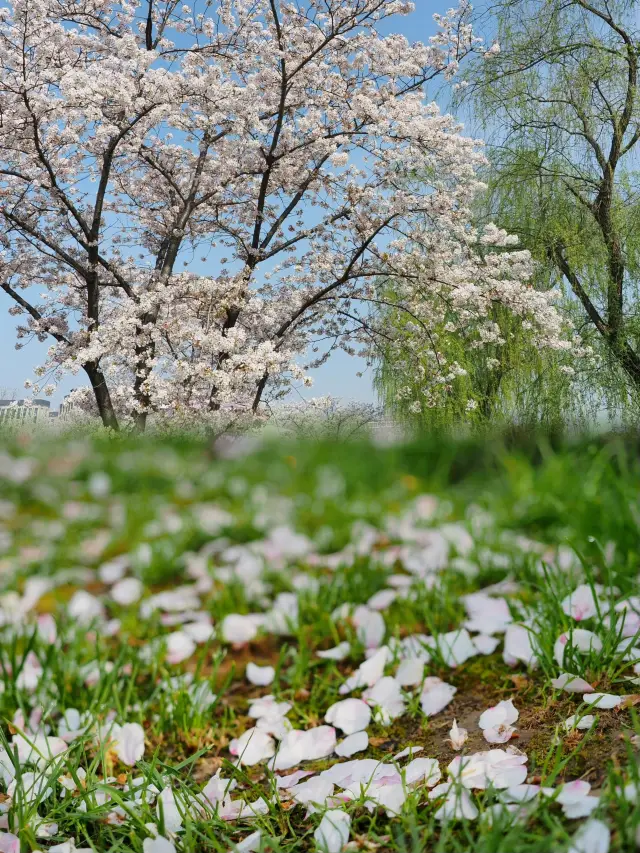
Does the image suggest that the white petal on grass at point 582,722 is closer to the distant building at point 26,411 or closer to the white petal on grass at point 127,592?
the white petal on grass at point 127,592

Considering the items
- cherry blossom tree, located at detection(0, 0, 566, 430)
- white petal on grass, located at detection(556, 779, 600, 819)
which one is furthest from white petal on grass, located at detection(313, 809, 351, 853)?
cherry blossom tree, located at detection(0, 0, 566, 430)

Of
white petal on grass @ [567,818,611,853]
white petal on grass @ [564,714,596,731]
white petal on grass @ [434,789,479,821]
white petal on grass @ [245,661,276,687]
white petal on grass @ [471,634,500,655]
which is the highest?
white petal on grass @ [567,818,611,853]

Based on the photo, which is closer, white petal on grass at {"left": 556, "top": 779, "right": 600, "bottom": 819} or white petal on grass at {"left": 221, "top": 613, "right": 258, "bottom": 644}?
white petal on grass at {"left": 556, "top": 779, "right": 600, "bottom": 819}

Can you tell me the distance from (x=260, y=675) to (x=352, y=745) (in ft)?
1.52

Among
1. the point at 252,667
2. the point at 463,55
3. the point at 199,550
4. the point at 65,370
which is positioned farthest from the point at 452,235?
the point at 252,667

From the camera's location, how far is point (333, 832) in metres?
0.84

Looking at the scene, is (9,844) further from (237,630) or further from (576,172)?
(576,172)

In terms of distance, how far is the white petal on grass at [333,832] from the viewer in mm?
813

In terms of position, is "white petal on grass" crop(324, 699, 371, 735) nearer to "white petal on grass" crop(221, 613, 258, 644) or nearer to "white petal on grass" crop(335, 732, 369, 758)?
"white petal on grass" crop(335, 732, 369, 758)

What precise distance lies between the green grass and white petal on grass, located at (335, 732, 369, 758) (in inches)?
1.1

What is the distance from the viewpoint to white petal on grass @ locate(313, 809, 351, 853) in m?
0.81

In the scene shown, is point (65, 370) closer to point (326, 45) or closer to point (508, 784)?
point (326, 45)

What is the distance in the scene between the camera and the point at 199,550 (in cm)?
251

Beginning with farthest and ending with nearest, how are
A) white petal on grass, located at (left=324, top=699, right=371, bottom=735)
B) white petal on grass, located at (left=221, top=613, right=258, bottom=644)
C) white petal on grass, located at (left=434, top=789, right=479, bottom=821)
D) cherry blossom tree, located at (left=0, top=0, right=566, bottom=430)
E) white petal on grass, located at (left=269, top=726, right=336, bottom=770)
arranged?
cherry blossom tree, located at (left=0, top=0, right=566, bottom=430)
white petal on grass, located at (left=221, top=613, right=258, bottom=644)
white petal on grass, located at (left=324, top=699, right=371, bottom=735)
white petal on grass, located at (left=269, top=726, right=336, bottom=770)
white petal on grass, located at (left=434, top=789, right=479, bottom=821)
